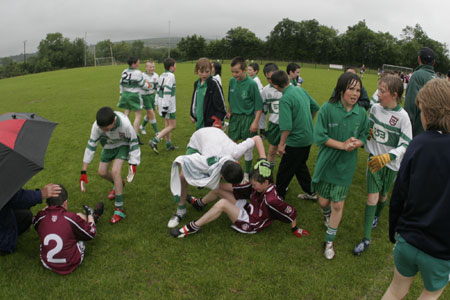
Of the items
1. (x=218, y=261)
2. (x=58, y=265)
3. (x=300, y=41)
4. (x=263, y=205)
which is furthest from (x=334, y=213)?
(x=300, y=41)

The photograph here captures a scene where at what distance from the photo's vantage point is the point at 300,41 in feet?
246

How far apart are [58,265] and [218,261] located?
5.90 ft

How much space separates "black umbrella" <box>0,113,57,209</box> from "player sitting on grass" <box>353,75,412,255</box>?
3569 millimetres

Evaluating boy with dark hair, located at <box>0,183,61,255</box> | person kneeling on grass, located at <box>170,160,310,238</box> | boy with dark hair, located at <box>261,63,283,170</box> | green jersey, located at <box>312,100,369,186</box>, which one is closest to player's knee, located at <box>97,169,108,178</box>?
boy with dark hair, located at <box>0,183,61,255</box>

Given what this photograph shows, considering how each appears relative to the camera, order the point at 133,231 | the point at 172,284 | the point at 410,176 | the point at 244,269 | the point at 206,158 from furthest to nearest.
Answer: the point at 133,231 < the point at 206,158 < the point at 244,269 < the point at 172,284 < the point at 410,176

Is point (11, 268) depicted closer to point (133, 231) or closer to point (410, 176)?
point (133, 231)

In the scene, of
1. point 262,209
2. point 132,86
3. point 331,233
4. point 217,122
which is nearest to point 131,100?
point 132,86

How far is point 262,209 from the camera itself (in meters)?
3.99

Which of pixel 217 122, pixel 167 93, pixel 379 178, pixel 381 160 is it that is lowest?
pixel 379 178

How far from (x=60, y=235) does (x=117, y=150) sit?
5.06 ft

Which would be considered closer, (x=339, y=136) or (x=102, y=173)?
(x=339, y=136)

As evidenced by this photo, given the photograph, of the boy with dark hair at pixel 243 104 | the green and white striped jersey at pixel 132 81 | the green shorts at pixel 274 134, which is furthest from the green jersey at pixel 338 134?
the green and white striped jersey at pixel 132 81

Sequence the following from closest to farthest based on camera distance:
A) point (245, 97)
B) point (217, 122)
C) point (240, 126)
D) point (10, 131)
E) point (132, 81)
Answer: point (10, 131) < point (217, 122) < point (245, 97) < point (240, 126) < point (132, 81)

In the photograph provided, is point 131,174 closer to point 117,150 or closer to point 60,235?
point 117,150
